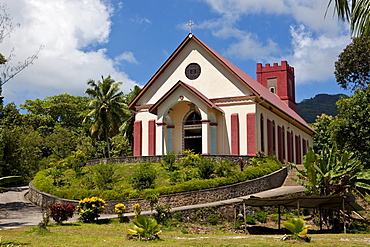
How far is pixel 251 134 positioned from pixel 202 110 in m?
4.17

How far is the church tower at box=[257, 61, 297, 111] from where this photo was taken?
2115 inches

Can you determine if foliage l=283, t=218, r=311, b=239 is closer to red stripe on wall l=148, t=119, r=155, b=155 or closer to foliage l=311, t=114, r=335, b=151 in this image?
red stripe on wall l=148, t=119, r=155, b=155

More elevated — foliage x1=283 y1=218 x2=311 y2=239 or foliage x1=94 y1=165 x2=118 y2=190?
foliage x1=94 y1=165 x2=118 y2=190

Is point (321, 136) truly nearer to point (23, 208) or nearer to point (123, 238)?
point (23, 208)

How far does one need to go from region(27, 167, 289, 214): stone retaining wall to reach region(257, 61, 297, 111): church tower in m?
27.9

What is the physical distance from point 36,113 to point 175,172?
3935 cm

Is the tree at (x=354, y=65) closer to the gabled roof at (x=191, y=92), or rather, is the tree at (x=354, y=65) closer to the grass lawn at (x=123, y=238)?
the gabled roof at (x=191, y=92)

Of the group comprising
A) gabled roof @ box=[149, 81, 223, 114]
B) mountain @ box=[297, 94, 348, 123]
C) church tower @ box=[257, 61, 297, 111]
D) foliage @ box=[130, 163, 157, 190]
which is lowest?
foliage @ box=[130, 163, 157, 190]

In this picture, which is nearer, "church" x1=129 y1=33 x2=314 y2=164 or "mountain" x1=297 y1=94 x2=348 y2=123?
"church" x1=129 y1=33 x2=314 y2=164

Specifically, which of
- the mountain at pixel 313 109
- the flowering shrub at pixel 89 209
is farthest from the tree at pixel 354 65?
the mountain at pixel 313 109

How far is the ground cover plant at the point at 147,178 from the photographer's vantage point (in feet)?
75.7

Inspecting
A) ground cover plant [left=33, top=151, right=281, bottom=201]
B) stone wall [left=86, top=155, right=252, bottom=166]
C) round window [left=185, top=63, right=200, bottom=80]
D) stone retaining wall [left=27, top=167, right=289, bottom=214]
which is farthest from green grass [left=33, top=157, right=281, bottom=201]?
round window [left=185, top=63, right=200, bottom=80]

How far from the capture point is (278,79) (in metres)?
54.2

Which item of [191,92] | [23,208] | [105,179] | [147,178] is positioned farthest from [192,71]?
[23,208]
